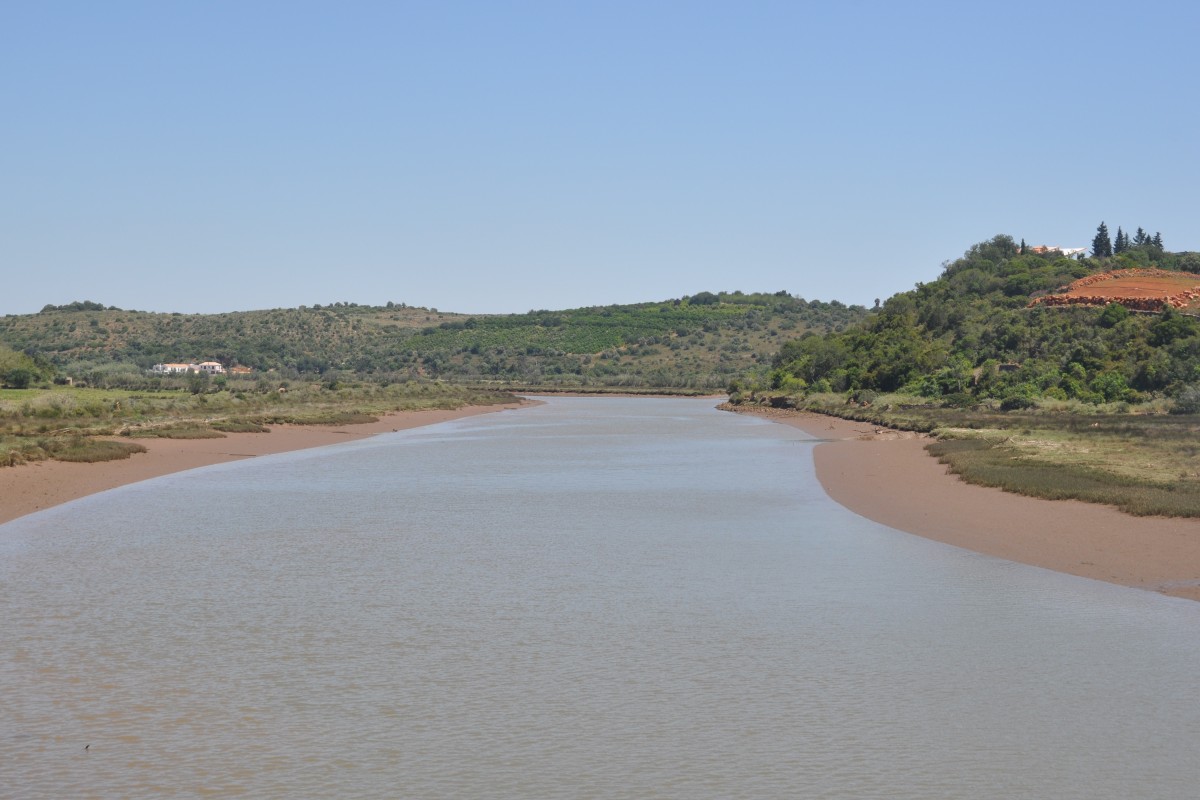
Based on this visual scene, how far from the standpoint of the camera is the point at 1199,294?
230 ft

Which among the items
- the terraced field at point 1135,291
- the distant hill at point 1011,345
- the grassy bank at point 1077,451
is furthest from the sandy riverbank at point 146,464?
the terraced field at point 1135,291

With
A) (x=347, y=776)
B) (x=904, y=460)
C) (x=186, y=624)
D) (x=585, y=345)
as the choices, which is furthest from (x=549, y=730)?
(x=585, y=345)

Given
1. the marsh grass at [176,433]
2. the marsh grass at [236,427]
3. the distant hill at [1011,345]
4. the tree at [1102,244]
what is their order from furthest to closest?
the tree at [1102,244]
the distant hill at [1011,345]
the marsh grass at [236,427]
the marsh grass at [176,433]

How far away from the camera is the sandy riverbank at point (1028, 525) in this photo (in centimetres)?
1533

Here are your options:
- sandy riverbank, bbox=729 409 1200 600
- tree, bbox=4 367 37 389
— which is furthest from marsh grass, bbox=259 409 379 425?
sandy riverbank, bbox=729 409 1200 600

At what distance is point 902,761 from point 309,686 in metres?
5.01

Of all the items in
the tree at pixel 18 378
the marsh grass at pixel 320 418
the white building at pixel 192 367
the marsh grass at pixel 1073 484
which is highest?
the white building at pixel 192 367

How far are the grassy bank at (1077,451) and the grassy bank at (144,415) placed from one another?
904 inches

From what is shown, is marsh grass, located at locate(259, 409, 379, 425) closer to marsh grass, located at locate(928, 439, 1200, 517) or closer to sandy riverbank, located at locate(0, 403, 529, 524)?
sandy riverbank, located at locate(0, 403, 529, 524)

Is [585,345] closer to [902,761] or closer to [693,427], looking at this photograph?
[693,427]

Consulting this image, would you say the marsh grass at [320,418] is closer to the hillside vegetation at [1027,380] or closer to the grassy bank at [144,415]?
the grassy bank at [144,415]

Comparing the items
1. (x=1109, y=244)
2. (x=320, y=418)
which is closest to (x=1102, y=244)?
(x=1109, y=244)

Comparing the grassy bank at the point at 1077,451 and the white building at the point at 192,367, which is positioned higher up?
the white building at the point at 192,367

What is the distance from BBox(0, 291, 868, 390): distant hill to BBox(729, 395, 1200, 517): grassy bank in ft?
257
